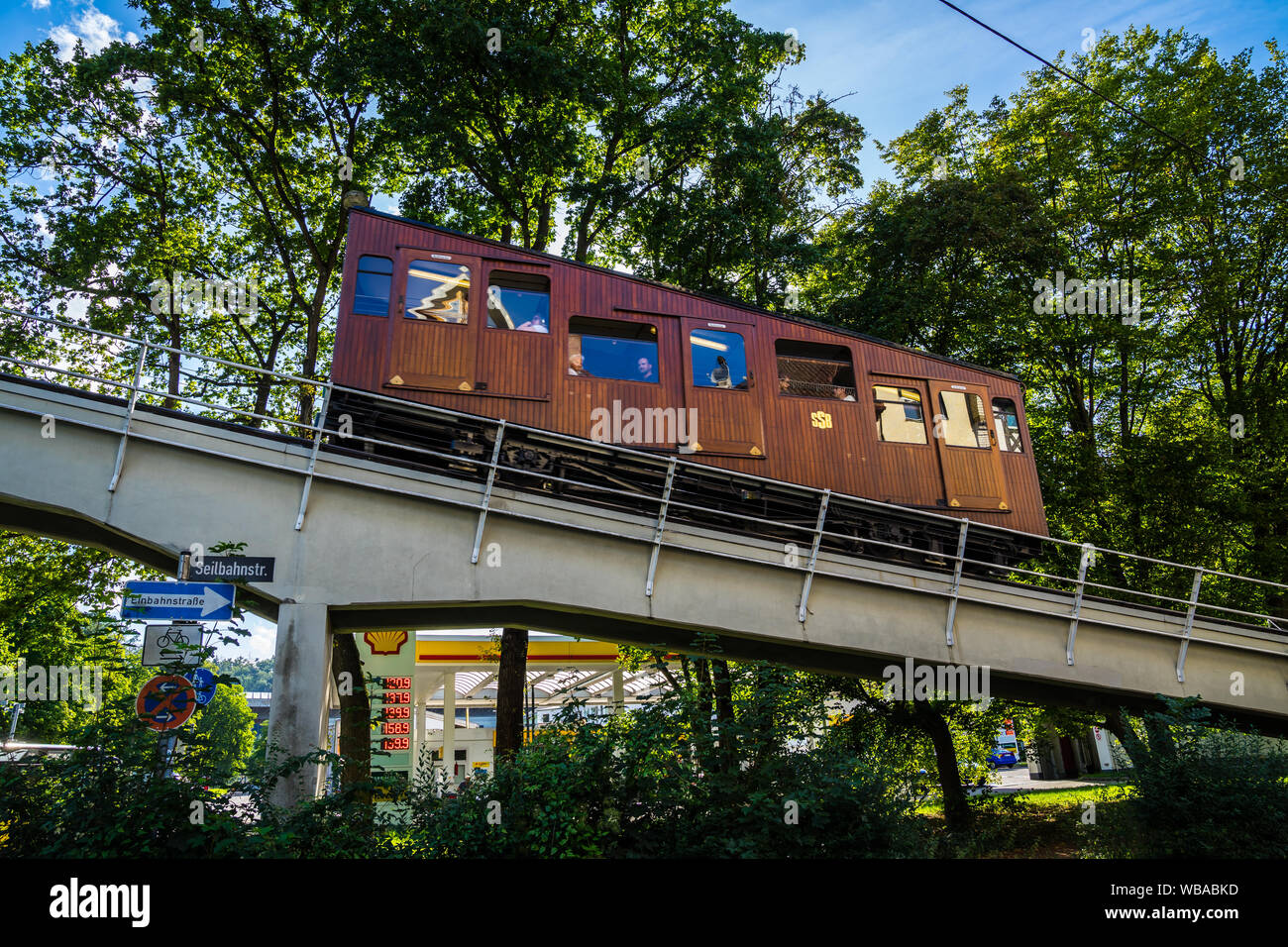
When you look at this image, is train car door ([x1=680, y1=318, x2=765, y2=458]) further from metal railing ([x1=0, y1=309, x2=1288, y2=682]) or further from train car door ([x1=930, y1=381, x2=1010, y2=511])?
train car door ([x1=930, y1=381, x2=1010, y2=511])

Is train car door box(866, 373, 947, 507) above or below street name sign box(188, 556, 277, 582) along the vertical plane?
above

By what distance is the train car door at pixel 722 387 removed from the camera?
11344 millimetres

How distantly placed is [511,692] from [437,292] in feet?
24.5

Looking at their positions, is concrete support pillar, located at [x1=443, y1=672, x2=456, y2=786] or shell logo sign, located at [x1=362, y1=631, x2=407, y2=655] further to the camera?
concrete support pillar, located at [x1=443, y1=672, x2=456, y2=786]

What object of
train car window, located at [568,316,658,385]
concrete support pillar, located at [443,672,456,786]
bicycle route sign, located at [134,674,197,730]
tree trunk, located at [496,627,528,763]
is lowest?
concrete support pillar, located at [443,672,456,786]

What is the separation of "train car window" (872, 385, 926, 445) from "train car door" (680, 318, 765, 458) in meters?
2.35

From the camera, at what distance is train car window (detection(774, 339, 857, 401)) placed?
12305 mm

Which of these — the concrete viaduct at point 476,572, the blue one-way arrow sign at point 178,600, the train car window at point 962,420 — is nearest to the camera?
the blue one-way arrow sign at point 178,600

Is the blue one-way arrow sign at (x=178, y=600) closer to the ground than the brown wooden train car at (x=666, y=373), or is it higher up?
closer to the ground

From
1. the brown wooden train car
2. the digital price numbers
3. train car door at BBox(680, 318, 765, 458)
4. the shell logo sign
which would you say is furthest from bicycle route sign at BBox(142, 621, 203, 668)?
the digital price numbers

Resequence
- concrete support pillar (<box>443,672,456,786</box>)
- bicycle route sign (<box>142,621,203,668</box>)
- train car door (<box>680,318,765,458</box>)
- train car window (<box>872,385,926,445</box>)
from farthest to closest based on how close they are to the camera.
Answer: concrete support pillar (<box>443,672,456,786</box>)
train car window (<box>872,385,926,445</box>)
train car door (<box>680,318,765,458</box>)
bicycle route sign (<box>142,621,203,668</box>)

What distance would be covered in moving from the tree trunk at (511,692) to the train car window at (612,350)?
16.1ft

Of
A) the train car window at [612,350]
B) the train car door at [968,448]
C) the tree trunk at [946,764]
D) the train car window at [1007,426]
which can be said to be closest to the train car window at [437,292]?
the train car window at [612,350]

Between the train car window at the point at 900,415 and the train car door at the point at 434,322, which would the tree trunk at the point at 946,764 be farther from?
the train car door at the point at 434,322
